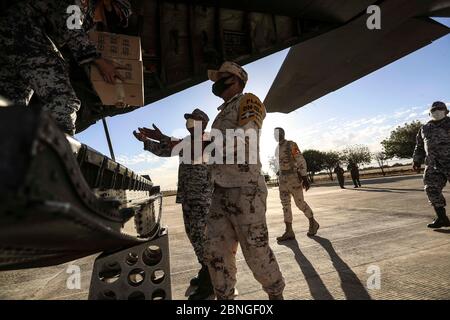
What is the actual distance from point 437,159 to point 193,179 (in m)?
4.09

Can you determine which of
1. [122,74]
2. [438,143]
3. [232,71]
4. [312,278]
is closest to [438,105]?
[438,143]

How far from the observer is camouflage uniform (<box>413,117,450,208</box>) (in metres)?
4.75

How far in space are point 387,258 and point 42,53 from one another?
3481 mm

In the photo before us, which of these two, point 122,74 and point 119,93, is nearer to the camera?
point 119,93

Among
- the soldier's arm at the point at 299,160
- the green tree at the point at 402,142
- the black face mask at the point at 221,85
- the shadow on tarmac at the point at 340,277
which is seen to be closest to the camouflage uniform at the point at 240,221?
the black face mask at the point at 221,85

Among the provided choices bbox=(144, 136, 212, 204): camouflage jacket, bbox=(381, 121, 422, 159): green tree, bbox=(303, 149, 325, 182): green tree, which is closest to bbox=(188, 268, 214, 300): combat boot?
bbox=(144, 136, 212, 204): camouflage jacket

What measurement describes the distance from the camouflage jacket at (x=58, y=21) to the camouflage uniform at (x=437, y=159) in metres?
5.11

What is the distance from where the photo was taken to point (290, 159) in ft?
17.7

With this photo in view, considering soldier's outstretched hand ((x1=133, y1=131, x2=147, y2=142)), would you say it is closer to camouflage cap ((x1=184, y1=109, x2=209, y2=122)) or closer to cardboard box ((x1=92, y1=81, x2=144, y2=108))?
camouflage cap ((x1=184, y1=109, x2=209, y2=122))

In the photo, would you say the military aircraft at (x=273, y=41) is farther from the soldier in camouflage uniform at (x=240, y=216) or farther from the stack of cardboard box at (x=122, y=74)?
the stack of cardboard box at (x=122, y=74)

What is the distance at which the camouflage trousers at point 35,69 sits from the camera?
1698 millimetres
